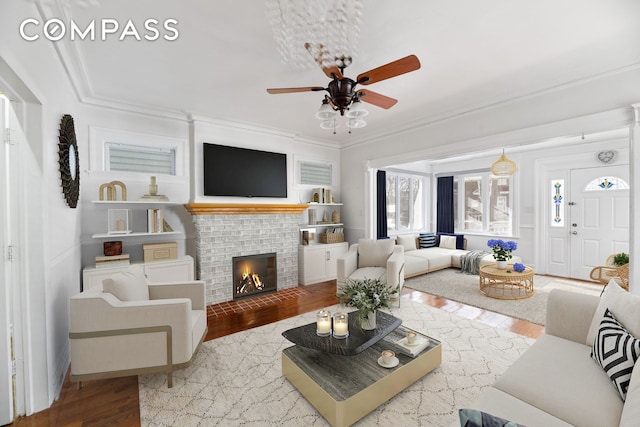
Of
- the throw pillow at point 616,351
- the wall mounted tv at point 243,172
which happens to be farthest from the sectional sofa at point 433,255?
the throw pillow at point 616,351

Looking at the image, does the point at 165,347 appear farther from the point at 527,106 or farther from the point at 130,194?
the point at 527,106

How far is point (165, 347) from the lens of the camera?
2.16m

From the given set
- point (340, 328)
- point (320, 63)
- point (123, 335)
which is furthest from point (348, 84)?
point (123, 335)

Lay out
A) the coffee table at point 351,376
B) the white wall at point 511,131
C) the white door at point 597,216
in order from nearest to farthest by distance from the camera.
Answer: the coffee table at point 351,376 < the white wall at point 511,131 < the white door at point 597,216

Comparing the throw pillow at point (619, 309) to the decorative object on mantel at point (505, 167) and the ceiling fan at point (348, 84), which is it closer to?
the ceiling fan at point (348, 84)

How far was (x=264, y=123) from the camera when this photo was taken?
176 inches

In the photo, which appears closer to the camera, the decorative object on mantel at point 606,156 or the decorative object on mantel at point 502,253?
the decorative object on mantel at point 502,253

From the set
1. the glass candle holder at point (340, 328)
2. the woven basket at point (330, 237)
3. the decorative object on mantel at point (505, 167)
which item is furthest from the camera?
the woven basket at point (330, 237)

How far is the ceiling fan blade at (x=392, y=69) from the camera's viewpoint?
6.15 feet

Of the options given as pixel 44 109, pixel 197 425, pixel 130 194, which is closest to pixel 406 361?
pixel 197 425

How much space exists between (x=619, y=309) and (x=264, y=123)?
171 inches

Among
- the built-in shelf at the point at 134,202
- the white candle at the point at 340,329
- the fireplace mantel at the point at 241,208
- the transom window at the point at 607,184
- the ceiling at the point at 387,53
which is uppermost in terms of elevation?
the ceiling at the point at 387,53

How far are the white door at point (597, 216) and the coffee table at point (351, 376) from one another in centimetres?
484

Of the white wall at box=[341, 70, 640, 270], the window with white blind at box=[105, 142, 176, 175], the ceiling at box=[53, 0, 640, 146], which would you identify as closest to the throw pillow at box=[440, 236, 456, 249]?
the white wall at box=[341, 70, 640, 270]
